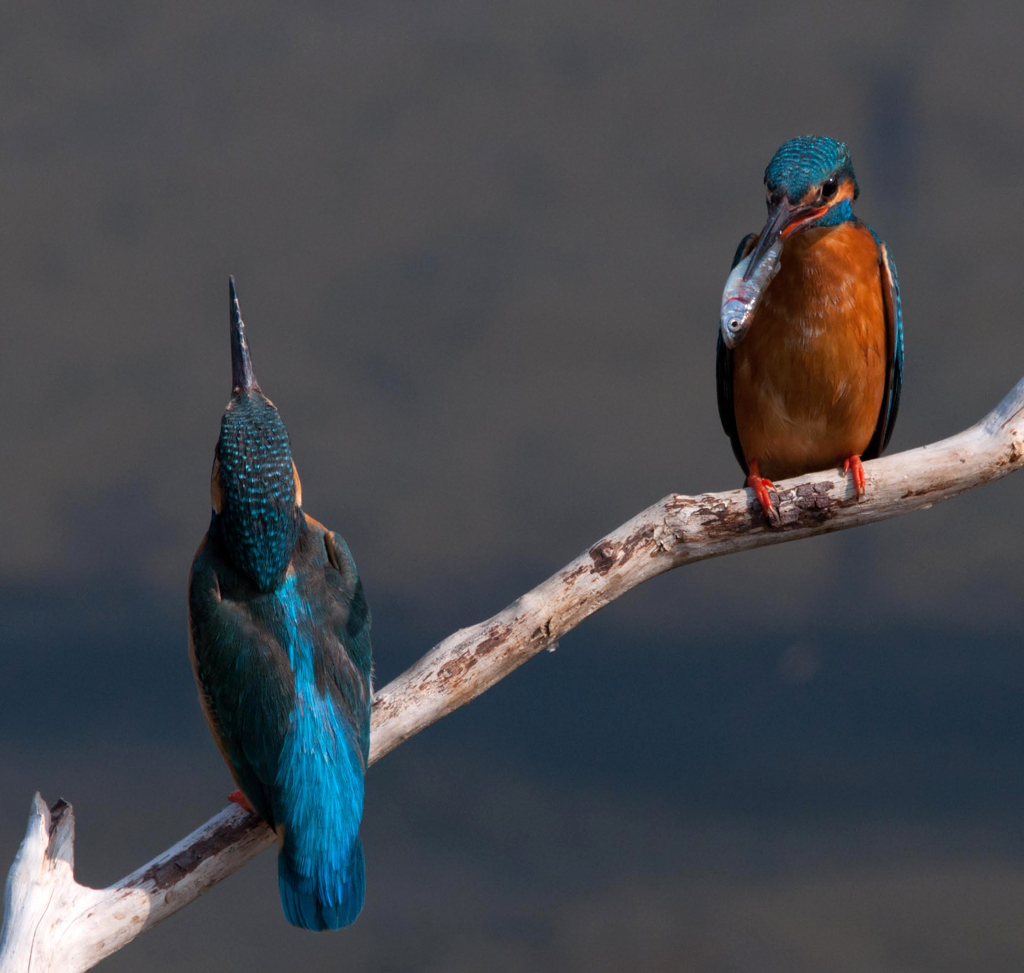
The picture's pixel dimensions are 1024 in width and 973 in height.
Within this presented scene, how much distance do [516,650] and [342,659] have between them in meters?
0.45

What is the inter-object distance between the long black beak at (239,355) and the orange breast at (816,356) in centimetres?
145

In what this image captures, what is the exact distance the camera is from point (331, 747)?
2.84 meters

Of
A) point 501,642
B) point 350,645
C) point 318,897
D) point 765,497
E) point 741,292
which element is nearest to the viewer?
point 318,897

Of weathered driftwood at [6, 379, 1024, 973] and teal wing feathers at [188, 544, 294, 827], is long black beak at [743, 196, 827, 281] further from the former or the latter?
teal wing feathers at [188, 544, 294, 827]

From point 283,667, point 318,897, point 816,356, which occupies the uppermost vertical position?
point 816,356

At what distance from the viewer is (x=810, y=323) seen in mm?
3498

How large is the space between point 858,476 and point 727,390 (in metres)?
0.64

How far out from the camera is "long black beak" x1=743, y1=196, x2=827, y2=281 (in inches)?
129

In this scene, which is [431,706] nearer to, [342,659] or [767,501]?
[342,659]

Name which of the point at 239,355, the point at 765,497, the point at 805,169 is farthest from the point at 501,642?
the point at 805,169

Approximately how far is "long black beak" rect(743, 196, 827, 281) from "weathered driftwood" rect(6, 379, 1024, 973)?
61 cm

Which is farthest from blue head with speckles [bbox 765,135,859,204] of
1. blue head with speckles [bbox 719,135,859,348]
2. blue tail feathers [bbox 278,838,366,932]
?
blue tail feathers [bbox 278,838,366,932]

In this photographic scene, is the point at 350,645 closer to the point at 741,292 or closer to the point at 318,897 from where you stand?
the point at 318,897

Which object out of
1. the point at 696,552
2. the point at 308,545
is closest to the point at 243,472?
the point at 308,545
